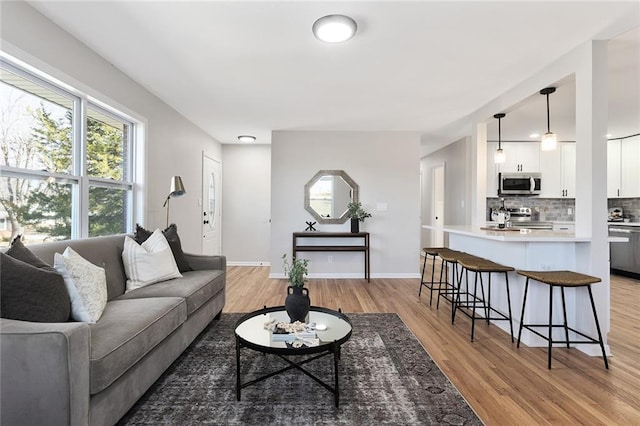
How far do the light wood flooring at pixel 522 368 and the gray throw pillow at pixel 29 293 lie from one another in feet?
6.72

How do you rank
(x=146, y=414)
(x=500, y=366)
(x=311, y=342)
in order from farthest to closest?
(x=500, y=366) → (x=311, y=342) → (x=146, y=414)

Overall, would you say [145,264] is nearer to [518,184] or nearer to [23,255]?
[23,255]

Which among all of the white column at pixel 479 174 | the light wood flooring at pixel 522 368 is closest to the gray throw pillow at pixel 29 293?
the light wood flooring at pixel 522 368

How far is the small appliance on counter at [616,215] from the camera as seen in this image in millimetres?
5645

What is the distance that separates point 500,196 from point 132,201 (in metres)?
5.94

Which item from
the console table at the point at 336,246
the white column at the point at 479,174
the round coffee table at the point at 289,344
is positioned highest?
the white column at the point at 479,174

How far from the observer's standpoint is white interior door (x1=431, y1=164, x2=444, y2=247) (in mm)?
7266

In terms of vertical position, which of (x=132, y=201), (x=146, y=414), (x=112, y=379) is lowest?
(x=146, y=414)

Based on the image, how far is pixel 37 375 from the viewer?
1225 mm

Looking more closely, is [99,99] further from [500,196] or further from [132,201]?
[500,196]

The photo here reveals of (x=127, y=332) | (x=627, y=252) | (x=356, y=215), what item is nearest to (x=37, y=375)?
(x=127, y=332)

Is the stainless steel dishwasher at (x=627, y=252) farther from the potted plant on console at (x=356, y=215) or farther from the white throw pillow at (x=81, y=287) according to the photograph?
the white throw pillow at (x=81, y=287)

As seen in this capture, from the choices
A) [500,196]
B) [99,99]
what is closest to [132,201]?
[99,99]

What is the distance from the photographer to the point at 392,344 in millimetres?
2568
